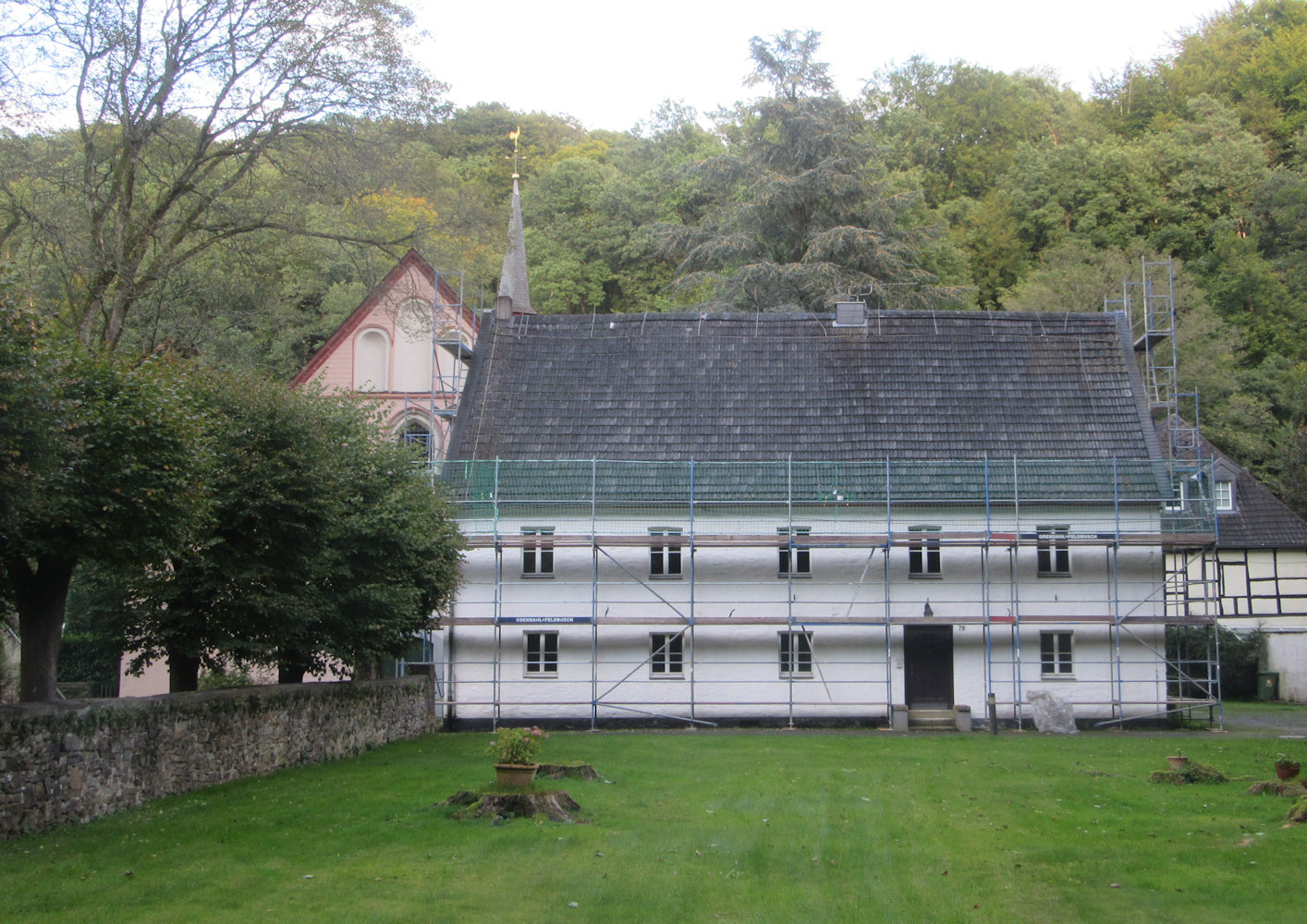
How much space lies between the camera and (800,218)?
43.0m

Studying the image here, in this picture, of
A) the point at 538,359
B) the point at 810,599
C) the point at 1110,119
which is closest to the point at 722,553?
the point at 810,599

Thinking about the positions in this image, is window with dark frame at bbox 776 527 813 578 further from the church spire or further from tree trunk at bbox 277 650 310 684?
the church spire

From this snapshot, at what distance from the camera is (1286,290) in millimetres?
49750

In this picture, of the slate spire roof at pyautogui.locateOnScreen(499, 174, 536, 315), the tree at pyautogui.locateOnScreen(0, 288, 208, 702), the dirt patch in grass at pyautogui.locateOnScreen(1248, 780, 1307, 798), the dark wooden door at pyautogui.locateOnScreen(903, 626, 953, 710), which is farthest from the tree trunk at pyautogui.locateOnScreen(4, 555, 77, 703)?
the slate spire roof at pyautogui.locateOnScreen(499, 174, 536, 315)

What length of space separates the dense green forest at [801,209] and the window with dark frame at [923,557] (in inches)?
448

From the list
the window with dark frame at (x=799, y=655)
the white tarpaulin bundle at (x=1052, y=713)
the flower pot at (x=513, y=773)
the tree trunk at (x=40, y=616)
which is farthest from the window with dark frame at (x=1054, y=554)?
the tree trunk at (x=40, y=616)

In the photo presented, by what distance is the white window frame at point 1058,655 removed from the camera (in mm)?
26844

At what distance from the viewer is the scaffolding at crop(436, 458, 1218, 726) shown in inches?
1046

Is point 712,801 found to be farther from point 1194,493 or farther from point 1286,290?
point 1286,290

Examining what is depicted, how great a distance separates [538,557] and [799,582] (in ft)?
19.3

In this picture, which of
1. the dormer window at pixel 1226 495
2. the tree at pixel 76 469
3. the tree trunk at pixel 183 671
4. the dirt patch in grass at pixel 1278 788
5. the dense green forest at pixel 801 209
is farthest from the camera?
the dormer window at pixel 1226 495

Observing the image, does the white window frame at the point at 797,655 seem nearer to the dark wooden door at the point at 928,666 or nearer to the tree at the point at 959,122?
the dark wooden door at the point at 928,666

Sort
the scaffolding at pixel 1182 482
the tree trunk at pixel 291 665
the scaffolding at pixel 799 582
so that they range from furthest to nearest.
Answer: the scaffolding at pixel 1182 482, the scaffolding at pixel 799 582, the tree trunk at pixel 291 665

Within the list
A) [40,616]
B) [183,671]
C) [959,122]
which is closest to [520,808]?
[40,616]
